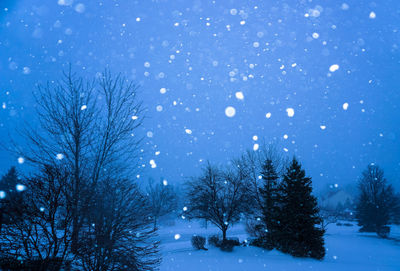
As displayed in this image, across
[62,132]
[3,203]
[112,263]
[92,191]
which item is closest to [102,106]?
[62,132]

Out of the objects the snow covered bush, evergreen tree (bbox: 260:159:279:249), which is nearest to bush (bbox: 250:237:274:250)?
evergreen tree (bbox: 260:159:279:249)

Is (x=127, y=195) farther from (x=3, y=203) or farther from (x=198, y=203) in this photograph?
(x=198, y=203)

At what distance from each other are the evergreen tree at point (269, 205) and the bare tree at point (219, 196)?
A: 5.70 feet

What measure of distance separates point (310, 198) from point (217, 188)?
26.2ft

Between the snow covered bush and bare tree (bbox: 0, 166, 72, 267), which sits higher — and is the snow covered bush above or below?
below

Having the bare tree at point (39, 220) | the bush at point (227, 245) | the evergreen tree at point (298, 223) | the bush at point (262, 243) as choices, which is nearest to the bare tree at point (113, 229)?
the bare tree at point (39, 220)

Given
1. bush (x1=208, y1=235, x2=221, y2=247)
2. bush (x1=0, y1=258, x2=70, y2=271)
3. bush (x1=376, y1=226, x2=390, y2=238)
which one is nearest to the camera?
bush (x1=0, y1=258, x2=70, y2=271)

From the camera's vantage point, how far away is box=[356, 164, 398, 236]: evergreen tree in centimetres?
3225

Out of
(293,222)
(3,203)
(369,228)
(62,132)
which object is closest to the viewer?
(3,203)

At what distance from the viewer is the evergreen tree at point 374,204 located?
1270 inches

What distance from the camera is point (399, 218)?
45938 millimetres

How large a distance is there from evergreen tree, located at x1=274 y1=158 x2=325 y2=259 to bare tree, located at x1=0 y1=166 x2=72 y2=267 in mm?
15552

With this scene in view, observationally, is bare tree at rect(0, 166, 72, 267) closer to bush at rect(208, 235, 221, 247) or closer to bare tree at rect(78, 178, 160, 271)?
bare tree at rect(78, 178, 160, 271)

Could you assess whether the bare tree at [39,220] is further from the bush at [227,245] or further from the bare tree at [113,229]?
the bush at [227,245]
